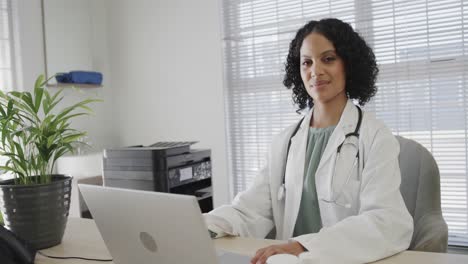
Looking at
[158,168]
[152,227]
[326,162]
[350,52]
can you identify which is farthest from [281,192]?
[158,168]

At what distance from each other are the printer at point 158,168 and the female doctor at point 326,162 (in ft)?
2.88

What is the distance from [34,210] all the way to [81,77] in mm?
2347

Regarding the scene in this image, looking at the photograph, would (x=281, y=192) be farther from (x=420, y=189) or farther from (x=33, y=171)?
(x=33, y=171)

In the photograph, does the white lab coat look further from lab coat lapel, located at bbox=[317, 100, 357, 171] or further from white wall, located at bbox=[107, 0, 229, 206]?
white wall, located at bbox=[107, 0, 229, 206]

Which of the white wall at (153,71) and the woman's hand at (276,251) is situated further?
the white wall at (153,71)

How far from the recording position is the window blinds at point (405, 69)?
8.13 feet

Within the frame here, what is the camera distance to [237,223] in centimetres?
141

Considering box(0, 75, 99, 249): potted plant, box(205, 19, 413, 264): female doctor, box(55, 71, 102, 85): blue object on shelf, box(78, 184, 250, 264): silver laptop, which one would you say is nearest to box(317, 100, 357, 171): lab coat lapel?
box(205, 19, 413, 264): female doctor

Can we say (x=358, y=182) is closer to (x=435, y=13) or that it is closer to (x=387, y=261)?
(x=387, y=261)

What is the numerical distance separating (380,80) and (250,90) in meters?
0.98

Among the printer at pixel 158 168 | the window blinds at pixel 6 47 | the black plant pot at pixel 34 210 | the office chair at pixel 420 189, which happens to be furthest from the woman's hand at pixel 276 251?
the window blinds at pixel 6 47

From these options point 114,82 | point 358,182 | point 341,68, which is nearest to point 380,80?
point 341,68

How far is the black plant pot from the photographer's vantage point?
1.30 meters

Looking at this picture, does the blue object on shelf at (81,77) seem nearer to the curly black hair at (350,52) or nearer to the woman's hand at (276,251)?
the curly black hair at (350,52)
